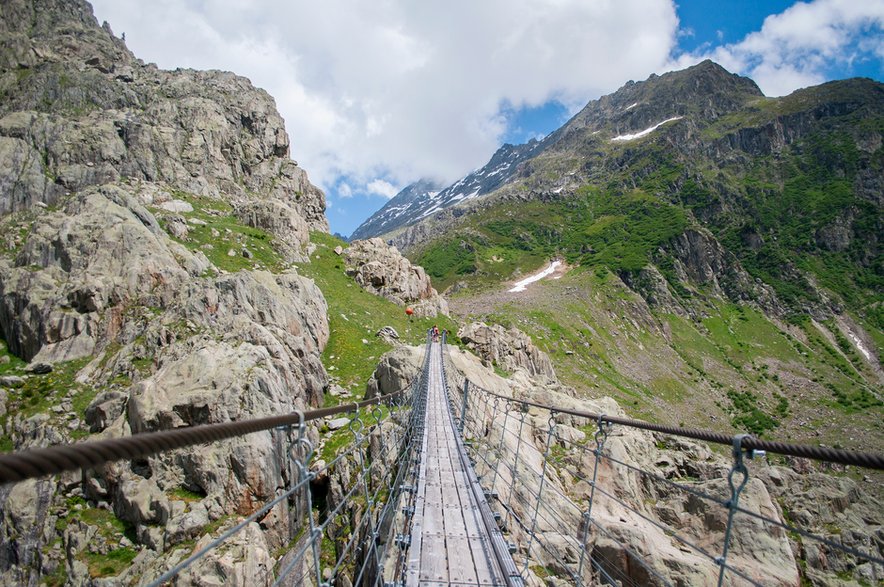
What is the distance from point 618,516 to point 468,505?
31.2ft

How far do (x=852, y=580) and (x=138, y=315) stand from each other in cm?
3227

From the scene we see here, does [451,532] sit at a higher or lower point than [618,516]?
higher

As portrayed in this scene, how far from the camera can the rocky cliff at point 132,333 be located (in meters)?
12.7

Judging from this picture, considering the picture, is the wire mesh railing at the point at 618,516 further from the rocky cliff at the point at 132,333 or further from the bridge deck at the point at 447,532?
the rocky cliff at the point at 132,333

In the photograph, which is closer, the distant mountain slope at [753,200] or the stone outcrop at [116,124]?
the stone outcrop at [116,124]

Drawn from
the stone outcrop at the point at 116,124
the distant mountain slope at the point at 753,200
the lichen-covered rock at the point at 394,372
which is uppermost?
the distant mountain slope at the point at 753,200

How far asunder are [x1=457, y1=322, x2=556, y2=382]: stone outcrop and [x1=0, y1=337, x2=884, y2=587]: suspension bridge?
53.5ft

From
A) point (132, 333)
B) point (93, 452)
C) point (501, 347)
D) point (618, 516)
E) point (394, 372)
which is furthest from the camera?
point (501, 347)

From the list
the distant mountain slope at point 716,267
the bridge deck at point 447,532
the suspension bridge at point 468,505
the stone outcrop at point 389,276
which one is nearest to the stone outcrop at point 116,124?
the stone outcrop at point 389,276

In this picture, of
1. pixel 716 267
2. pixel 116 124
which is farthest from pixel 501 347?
pixel 716 267

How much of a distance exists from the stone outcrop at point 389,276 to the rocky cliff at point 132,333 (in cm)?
600

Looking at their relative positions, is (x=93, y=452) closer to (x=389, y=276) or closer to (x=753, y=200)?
(x=389, y=276)

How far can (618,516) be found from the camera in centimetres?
1523

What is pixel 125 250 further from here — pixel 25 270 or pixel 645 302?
pixel 645 302
